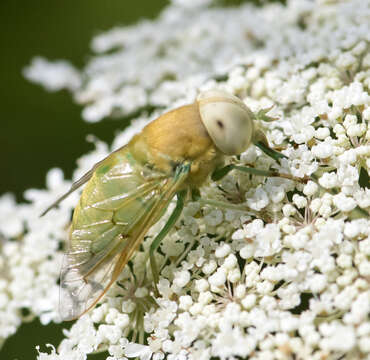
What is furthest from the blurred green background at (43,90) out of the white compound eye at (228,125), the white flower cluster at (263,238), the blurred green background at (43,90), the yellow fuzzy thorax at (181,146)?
the white compound eye at (228,125)

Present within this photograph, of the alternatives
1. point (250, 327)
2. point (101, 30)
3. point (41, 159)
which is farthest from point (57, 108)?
point (250, 327)

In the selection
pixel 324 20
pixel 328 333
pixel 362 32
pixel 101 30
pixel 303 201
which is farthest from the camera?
pixel 101 30

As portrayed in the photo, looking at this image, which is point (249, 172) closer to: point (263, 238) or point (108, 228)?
point (263, 238)

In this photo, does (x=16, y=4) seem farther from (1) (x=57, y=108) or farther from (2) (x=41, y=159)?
(2) (x=41, y=159)

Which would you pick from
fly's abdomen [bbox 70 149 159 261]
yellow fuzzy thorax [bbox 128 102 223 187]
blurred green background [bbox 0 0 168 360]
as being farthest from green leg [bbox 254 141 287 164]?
blurred green background [bbox 0 0 168 360]

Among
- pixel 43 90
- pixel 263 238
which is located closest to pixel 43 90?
pixel 43 90

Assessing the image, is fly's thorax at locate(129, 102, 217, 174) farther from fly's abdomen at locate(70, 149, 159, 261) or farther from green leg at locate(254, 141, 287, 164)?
green leg at locate(254, 141, 287, 164)

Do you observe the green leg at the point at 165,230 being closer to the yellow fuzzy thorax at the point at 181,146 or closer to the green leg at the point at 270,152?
the yellow fuzzy thorax at the point at 181,146
